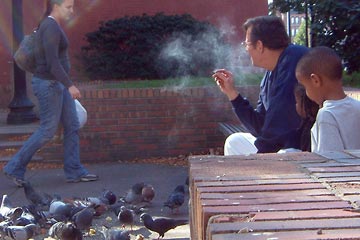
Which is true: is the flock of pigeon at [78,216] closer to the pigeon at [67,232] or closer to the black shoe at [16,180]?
the pigeon at [67,232]

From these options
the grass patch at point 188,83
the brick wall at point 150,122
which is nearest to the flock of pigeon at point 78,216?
the brick wall at point 150,122

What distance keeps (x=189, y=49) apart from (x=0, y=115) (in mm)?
3399

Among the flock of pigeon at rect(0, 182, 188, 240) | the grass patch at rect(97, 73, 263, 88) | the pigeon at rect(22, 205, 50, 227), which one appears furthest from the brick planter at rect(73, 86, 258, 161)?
the pigeon at rect(22, 205, 50, 227)

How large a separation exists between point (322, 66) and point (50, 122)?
4479mm

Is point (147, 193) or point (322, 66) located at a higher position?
point (322, 66)

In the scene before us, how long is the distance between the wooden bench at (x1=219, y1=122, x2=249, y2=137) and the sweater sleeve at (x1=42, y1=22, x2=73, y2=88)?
6.30ft

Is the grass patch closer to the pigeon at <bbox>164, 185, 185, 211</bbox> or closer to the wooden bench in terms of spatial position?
the wooden bench

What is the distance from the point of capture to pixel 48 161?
9.91 meters

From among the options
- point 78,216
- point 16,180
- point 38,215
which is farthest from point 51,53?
point 78,216

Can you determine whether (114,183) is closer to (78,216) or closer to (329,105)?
(78,216)

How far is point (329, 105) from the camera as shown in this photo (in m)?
4.13

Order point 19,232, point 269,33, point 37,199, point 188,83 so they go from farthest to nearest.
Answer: point 188,83 < point 37,199 < point 19,232 < point 269,33

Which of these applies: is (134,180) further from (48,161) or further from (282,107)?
(282,107)

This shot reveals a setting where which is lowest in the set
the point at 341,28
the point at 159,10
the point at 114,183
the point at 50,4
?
the point at 114,183
